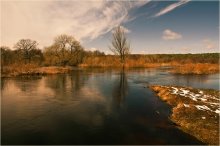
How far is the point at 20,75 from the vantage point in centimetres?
4062

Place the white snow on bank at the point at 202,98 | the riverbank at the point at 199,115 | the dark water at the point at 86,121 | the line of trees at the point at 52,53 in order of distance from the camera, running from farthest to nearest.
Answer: the line of trees at the point at 52,53 → the white snow on bank at the point at 202,98 → the riverbank at the point at 199,115 → the dark water at the point at 86,121

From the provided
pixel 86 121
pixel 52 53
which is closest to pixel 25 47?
pixel 52 53

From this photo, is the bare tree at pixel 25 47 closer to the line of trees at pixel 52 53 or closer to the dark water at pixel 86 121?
the line of trees at pixel 52 53

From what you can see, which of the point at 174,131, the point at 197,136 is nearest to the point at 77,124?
the point at 174,131

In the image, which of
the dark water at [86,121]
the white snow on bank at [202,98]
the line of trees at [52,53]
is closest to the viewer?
the dark water at [86,121]

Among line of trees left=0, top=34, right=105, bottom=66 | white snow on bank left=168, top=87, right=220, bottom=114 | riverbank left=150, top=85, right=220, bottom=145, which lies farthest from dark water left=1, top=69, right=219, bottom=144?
line of trees left=0, top=34, right=105, bottom=66

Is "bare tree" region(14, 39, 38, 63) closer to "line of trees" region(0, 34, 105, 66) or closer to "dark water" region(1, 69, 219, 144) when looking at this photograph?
"line of trees" region(0, 34, 105, 66)

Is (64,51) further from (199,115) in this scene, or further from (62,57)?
(199,115)

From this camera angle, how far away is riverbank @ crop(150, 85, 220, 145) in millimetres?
11456

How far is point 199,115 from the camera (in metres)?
14.1

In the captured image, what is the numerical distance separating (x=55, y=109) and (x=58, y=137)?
5435 mm

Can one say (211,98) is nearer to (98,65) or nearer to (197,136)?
(197,136)

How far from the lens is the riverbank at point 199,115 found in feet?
37.6

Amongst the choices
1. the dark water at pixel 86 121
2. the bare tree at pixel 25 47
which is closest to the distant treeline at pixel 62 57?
the bare tree at pixel 25 47
